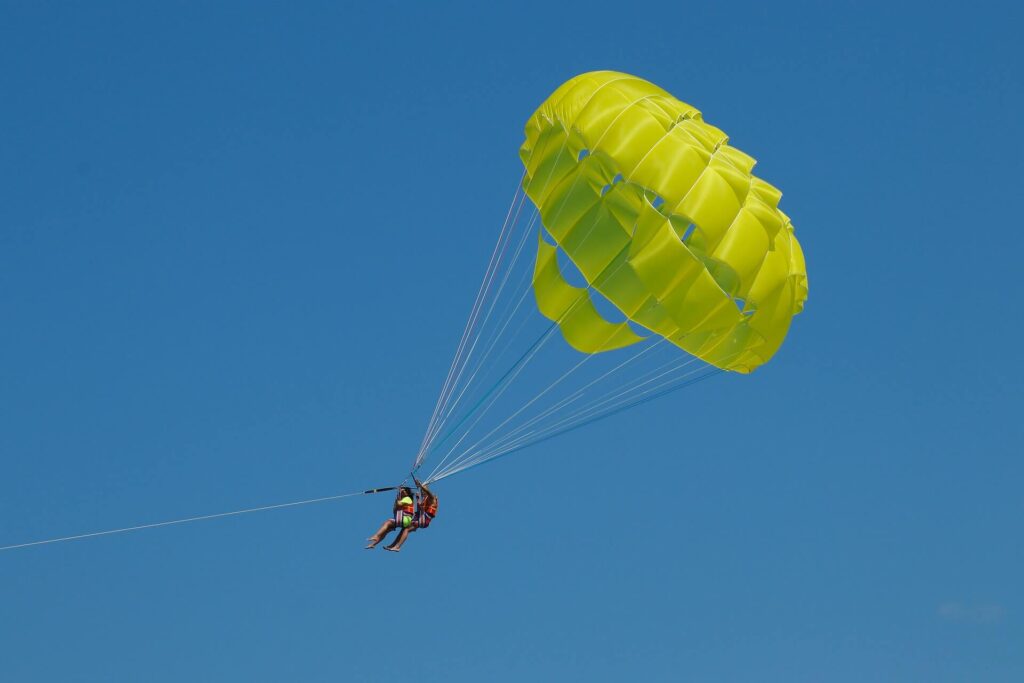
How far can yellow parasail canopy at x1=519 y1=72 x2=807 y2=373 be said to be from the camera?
63.7 ft

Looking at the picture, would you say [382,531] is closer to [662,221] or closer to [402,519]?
[402,519]

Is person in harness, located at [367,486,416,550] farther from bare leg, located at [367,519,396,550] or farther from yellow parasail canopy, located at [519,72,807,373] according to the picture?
yellow parasail canopy, located at [519,72,807,373]

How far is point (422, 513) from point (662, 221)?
4.82 metres

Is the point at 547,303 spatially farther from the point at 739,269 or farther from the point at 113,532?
the point at 113,532

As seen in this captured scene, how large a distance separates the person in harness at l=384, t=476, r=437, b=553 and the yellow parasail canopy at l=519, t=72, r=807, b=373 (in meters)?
3.24

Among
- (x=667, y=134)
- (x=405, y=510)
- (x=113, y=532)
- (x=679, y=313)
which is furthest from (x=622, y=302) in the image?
(x=113, y=532)

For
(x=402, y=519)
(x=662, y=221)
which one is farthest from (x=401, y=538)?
(x=662, y=221)

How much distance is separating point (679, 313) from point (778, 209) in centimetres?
215

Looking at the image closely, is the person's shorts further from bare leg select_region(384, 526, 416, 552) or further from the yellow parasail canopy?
the yellow parasail canopy

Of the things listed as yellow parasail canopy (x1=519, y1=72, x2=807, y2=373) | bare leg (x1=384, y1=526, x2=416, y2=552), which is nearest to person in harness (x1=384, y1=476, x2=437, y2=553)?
bare leg (x1=384, y1=526, x2=416, y2=552)

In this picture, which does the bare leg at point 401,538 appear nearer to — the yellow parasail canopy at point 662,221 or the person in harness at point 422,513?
the person in harness at point 422,513

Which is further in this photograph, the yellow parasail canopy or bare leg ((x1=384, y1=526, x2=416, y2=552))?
bare leg ((x1=384, y1=526, x2=416, y2=552))

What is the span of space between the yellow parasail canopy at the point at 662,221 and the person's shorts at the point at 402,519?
3635mm

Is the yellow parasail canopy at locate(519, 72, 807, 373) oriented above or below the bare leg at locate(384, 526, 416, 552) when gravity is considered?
above
